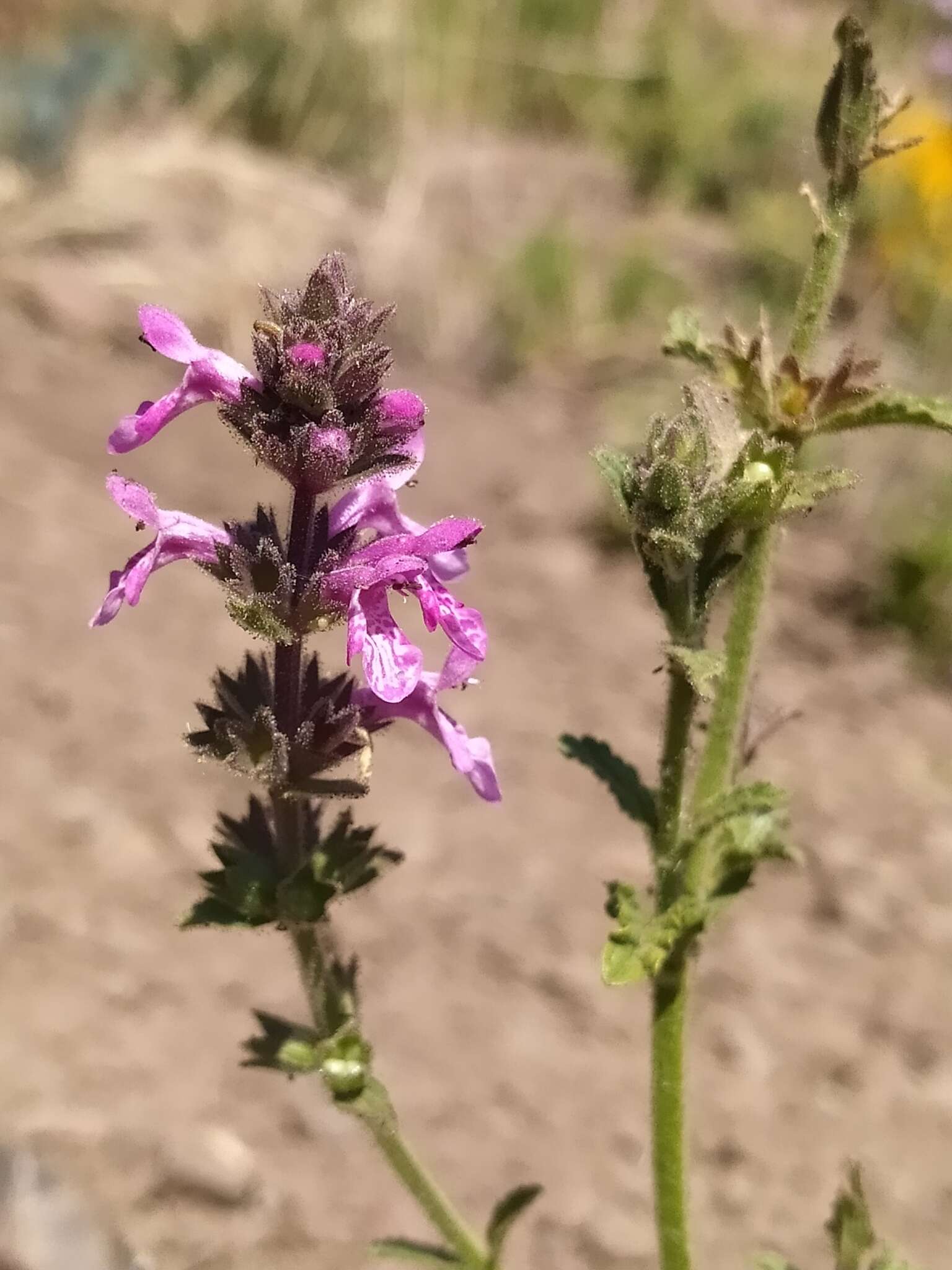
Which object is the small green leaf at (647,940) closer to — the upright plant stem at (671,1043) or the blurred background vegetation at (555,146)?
the upright plant stem at (671,1043)

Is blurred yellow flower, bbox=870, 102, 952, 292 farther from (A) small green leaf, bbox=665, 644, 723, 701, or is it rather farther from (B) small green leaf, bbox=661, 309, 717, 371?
(A) small green leaf, bbox=665, 644, 723, 701

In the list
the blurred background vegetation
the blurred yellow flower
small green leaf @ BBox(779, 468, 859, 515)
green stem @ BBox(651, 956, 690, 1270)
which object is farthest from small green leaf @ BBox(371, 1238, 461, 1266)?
the blurred yellow flower

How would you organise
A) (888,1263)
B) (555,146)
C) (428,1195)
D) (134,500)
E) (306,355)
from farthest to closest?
(555,146)
(888,1263)
(428,1195)
(134,500)
(306,355)

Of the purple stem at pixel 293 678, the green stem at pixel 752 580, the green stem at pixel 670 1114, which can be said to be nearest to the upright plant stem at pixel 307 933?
the purple stem at pixel 293 678

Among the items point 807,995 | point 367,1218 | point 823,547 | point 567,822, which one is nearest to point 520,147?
point 823,547

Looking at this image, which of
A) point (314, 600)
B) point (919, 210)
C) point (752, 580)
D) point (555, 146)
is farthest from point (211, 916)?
point (555, 146)

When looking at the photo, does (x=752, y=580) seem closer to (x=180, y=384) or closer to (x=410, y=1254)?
(x=180, y=384)
